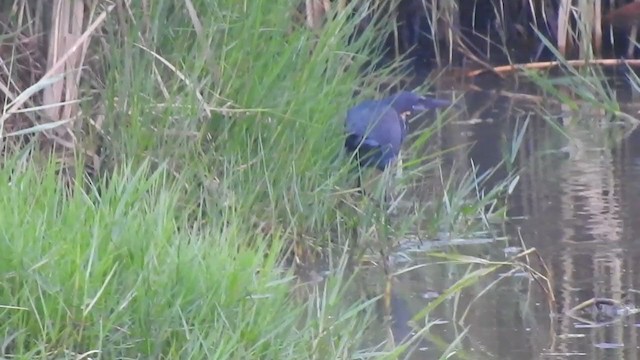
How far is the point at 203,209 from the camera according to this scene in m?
3.82

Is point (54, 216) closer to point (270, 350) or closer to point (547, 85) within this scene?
point (270, 350)

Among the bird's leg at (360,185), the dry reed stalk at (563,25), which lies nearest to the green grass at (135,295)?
the bird's leg at (360,185)

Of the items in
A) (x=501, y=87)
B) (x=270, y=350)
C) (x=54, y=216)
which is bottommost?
(x=501, y=87)

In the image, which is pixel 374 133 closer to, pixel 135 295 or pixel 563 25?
pixel 135 295

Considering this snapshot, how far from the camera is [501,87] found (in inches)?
314

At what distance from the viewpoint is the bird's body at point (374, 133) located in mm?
4359

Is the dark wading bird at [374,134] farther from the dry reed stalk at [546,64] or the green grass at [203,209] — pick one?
the dry reed stalk at [546,64]

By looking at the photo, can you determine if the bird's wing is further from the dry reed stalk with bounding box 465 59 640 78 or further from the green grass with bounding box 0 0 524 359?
the dry reed stalk with bounding box 465 59 640 78

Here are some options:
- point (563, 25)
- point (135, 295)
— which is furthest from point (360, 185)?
point (563, 25)

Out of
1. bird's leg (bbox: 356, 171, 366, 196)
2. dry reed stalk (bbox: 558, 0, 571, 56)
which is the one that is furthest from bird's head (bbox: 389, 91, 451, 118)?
dry reed stalk (bbox: 558, 0, 571, 56)

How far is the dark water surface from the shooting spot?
10.9 feet

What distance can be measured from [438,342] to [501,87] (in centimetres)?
481

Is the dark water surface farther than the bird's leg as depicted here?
No

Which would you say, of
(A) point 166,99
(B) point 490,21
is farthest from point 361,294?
(B) point 490,21
